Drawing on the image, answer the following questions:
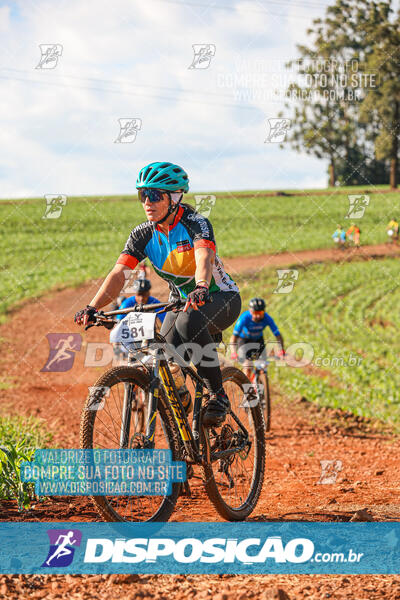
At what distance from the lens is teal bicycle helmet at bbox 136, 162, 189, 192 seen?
14.7 feet

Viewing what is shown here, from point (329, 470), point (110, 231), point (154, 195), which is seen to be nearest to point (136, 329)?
point (154, 195)

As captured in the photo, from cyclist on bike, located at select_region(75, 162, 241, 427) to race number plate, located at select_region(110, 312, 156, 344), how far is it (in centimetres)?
28

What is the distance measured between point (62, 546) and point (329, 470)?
15.0 feet

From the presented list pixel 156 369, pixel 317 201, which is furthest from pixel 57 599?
pixel 317 201

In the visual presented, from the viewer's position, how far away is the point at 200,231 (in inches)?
179

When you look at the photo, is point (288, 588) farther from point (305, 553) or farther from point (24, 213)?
point (24, 213)

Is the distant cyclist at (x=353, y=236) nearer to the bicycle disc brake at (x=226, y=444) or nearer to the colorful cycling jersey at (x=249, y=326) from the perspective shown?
the colorful cycling jersey at (x=249, y=326)

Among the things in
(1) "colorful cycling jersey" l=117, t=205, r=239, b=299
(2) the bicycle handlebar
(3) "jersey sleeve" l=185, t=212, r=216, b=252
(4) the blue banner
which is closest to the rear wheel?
(4) the blue banner

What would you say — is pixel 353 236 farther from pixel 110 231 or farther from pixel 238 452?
pixel 238 452

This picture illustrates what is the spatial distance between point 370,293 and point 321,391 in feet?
45.3

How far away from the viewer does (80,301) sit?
1073 inches

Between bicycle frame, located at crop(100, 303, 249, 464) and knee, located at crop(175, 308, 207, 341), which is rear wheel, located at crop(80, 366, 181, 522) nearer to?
bicycle frame, located at crop(100, 303, 249, 464)

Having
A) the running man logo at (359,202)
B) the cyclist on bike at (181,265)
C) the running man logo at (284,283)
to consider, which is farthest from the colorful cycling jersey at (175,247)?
the running man logo at (359,202)

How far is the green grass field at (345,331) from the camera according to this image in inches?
542
